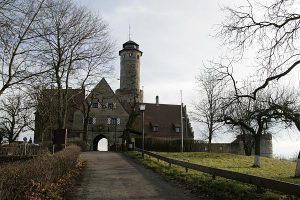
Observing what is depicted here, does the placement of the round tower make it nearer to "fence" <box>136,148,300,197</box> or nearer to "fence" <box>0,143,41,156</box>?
"fence" <box>0,143,41,156</box>

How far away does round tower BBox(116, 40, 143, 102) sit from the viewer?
244 ft

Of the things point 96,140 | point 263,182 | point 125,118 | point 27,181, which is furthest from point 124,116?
point 27,181

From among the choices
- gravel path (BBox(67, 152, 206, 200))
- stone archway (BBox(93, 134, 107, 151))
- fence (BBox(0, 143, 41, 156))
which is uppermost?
stone archway (BBox(93, 134, 107, 151))

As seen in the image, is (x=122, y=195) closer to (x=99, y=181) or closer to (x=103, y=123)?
(x=99, y=181)

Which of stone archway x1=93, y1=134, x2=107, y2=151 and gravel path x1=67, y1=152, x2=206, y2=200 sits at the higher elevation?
stone archway x1=93, y1=134, x2=107, y2=151

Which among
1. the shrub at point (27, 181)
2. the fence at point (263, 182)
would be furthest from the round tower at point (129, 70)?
the shrub at point (27, 181)

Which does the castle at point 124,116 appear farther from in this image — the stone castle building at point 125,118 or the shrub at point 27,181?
the shrub at point 27,181

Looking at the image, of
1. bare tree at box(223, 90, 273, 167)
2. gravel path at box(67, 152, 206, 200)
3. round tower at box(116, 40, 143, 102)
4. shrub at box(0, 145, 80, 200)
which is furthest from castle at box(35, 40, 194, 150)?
shrub at box(0, 145, 80, 200)

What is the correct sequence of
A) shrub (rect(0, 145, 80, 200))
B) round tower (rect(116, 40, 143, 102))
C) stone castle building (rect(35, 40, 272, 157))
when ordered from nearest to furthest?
shrub (rect(0, 145, 80, 200)) → stone castle building (rect(35, 40, 272, 157)) → round tower (rect(116, 40, 143, 102))

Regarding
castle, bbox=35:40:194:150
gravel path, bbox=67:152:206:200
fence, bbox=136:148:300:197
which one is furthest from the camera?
castle, bbox=35:40:194:150

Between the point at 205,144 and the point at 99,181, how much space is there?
1447 inches

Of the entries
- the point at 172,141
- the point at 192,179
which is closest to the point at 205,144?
the point at 172,141

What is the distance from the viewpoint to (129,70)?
7538 centimetres

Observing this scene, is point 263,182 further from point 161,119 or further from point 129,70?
point 129,70
